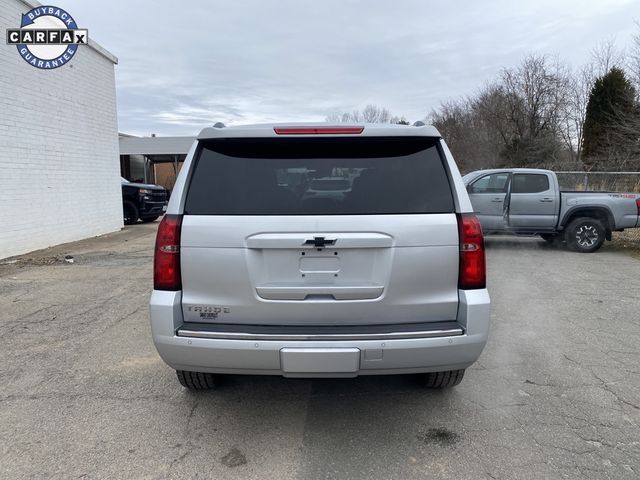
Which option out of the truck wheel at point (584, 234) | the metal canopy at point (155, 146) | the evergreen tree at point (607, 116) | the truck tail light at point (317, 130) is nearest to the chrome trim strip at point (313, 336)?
the truck tail light at point (317, 130)

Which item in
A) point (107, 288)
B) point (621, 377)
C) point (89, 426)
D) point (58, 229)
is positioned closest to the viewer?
point (89, 426)

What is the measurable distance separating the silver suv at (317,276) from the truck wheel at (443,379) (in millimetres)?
591

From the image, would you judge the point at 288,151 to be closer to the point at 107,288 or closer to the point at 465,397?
the point at 465,397

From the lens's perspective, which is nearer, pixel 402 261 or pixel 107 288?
pixel 402 261

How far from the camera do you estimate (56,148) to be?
10922 mm

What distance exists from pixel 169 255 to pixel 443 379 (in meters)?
2.13

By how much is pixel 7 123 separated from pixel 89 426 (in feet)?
27.7

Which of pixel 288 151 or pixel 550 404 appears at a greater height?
pixel 288 151

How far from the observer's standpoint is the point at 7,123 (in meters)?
9.13

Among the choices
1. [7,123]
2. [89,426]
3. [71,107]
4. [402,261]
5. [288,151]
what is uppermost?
[71,107]

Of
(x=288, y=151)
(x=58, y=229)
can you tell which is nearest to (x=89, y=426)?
(x=288, y=151)

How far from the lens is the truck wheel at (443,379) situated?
330 cm

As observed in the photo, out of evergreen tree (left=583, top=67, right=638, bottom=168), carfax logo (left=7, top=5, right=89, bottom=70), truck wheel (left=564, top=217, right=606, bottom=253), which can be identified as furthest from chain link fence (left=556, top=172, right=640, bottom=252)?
carfax logo (left=7, top=5, right=89, bottom=70)

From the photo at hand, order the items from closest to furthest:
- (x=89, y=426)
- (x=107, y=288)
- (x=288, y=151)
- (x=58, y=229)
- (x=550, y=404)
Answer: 1. (x=288, y=151)
2. (x=89, y=426)
3. (x=550, y=404)
4. (x=107, y=288)
5. (x=58, y=229)
